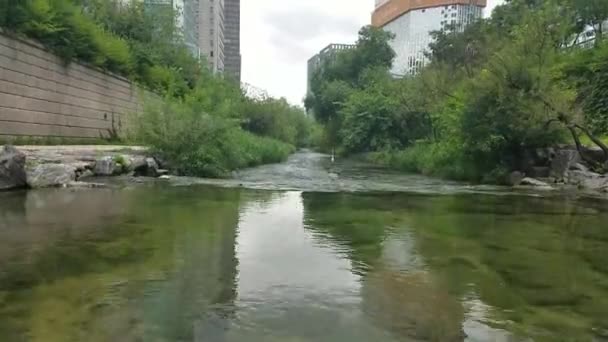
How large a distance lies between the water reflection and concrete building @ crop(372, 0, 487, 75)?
127 ft

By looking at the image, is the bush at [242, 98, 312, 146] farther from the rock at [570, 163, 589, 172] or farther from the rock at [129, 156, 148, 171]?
the rock at [570, 163, 589, 172]

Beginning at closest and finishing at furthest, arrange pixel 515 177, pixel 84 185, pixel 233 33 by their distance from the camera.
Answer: pixel 84 185 < pixel 515 177 < pixel 233 33

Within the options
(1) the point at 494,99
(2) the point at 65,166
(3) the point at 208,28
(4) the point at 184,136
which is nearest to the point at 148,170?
(4) the point at 184,136

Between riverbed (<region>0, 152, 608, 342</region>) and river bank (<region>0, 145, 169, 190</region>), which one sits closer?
riverbed (<region>0, 152, 608, 342</region>)

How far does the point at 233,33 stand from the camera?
124688mm

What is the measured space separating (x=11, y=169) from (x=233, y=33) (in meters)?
120

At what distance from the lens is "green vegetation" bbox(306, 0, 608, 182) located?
623 inches

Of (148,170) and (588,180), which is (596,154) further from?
(148,170)

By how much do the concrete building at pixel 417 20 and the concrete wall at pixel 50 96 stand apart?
30987mm

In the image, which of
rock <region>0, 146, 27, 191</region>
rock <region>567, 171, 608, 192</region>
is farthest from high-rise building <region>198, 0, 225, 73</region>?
rock <region>0, 146, 27, 191</region>

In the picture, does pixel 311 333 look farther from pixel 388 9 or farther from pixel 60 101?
pixel 388 9

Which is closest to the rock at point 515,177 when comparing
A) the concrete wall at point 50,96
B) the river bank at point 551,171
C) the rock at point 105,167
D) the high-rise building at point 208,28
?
the river bank at point 551,171

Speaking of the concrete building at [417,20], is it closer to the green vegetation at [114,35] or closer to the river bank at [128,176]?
the green vegetation at [114,35]

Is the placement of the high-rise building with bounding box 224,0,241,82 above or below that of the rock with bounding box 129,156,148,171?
above
